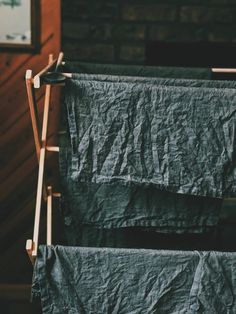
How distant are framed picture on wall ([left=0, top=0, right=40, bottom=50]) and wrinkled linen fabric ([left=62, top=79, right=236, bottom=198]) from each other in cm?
82

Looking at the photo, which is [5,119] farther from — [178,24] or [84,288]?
[84,288]

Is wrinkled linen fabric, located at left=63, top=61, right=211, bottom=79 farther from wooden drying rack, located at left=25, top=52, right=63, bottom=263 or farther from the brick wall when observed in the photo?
the brick wall

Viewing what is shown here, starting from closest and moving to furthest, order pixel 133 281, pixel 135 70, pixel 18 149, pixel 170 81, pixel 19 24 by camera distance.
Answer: pixel 133 281 < pixel 170 81 < pixel 135 70 < pixel 19 24 < pixel 18 149

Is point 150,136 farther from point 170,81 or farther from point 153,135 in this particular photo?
point 170,81

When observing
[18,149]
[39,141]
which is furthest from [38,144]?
[18,149]

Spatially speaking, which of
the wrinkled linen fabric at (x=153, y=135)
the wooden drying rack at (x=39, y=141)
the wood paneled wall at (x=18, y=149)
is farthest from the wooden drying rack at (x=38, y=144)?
the wood paneled wall at (x=18, y=149)

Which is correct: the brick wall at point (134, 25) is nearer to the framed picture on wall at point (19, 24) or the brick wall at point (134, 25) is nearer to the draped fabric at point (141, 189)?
the framed picture on wall at point (19, 24)

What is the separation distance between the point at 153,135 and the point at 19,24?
39.3 inches

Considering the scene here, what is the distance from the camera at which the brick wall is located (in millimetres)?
2326

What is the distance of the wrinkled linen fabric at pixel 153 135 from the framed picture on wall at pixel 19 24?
823 millimetres

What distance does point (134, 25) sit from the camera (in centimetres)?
235

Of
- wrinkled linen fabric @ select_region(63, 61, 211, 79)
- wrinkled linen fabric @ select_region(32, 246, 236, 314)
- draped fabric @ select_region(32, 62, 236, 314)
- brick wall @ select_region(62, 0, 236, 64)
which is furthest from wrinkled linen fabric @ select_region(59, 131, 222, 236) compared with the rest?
brick wall @ select_region(62, 0, 236, 64)

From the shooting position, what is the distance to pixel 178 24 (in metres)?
2.35

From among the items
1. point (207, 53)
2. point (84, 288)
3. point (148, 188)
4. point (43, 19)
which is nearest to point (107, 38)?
point (43, 19)
